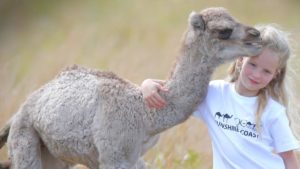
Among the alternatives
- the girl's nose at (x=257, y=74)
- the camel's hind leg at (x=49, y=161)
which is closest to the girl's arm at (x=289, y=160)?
the girl's nose at (x=257, y=74)

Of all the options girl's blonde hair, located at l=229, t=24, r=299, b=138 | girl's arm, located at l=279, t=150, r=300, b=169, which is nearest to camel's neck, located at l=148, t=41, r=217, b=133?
girl's blonde hair, located at l=229, t=24, r=299, b=138

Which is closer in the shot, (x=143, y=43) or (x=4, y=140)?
(x=4, y=140)

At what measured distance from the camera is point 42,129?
7.33 metres

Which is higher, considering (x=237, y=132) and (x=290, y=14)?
(x=237, y=132)

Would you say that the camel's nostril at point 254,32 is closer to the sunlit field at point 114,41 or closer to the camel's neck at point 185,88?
the camel's neck at point 185,88

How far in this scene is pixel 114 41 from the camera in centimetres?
1333

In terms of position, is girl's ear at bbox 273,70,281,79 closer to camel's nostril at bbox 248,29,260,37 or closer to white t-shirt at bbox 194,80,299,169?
white t-shirt at bbox 194,80,299,169

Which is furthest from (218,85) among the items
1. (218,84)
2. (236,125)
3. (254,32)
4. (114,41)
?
(114,41)

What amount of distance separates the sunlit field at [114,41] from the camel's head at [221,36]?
2.13m

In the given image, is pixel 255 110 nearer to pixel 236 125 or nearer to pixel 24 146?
pixel 236 125

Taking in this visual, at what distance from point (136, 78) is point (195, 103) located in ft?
14.2

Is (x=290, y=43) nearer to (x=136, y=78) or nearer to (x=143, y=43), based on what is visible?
(x=136, y=78)

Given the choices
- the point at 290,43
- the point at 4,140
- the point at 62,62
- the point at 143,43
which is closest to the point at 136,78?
the point at 62,62

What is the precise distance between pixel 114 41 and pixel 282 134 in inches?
261
